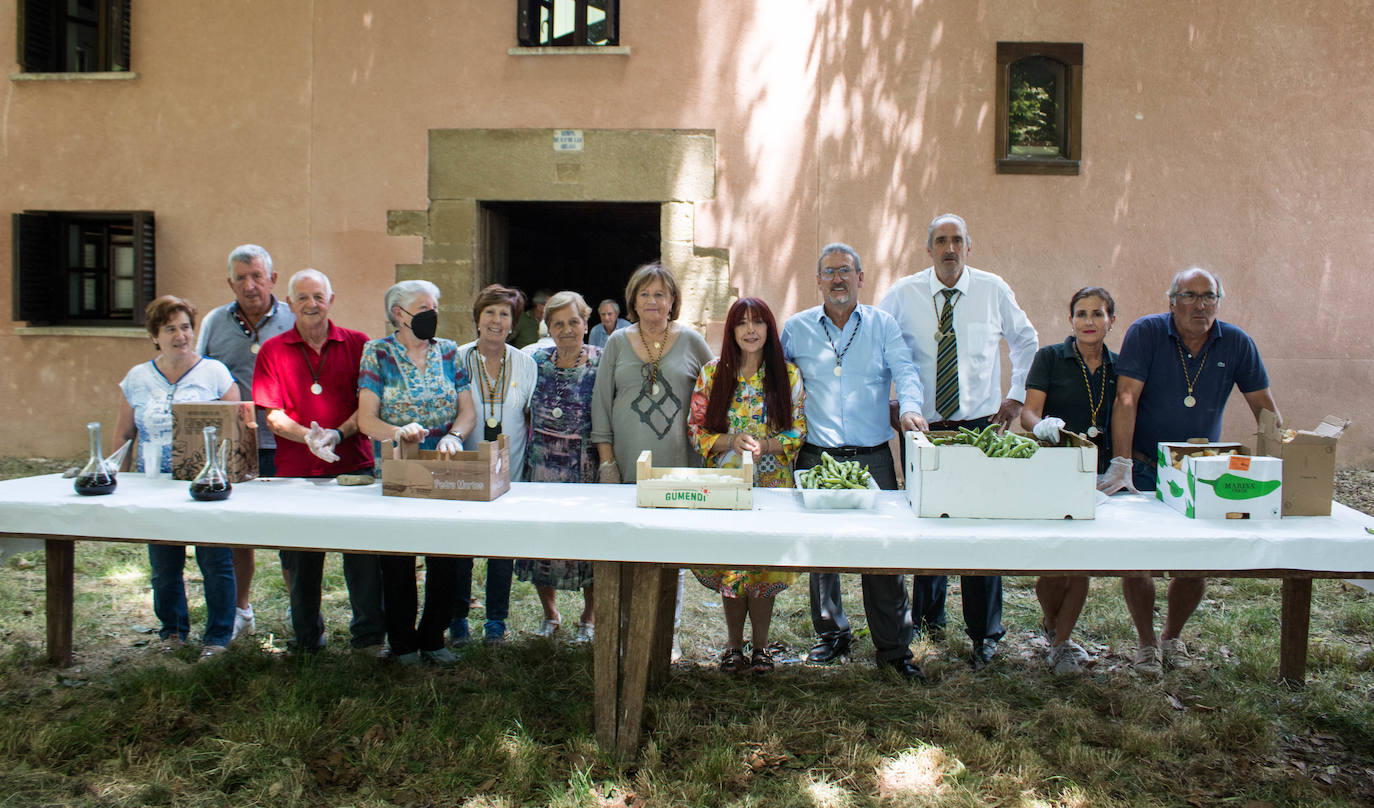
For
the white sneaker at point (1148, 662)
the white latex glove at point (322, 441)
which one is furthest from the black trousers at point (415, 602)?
the white sneaker at point (1148, 662)

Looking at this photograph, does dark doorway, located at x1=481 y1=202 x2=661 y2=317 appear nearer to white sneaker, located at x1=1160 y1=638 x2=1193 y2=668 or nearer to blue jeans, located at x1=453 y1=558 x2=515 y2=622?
blue jeans, located at x1=453 y1=558 x2=515 y2=622

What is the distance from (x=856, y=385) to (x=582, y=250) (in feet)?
34.3

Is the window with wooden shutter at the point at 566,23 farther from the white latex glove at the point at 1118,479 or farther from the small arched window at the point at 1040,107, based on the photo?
the white latex glove at the point at 1118,479

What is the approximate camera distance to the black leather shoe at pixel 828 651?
3.94 m

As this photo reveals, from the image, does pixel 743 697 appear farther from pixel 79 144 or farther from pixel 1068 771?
pixel 79 144

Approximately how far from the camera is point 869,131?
309 inches

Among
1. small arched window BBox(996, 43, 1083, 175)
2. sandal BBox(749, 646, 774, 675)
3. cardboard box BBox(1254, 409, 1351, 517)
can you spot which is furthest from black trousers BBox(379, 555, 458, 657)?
small arched window BBox(996, 43, 1083, 175)

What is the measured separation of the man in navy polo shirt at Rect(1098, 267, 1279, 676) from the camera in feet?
12.0

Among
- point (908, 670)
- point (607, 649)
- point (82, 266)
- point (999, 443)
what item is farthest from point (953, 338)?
point (82, 266)

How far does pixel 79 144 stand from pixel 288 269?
2.25 meters

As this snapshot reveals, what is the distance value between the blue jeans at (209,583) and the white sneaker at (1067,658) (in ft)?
11.2

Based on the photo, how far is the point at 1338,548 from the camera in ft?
8.89

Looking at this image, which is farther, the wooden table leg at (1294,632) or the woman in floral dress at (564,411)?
the woman in floral dress at (564,411)

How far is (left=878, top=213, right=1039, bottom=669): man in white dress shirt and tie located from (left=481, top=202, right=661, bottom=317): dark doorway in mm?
5952
